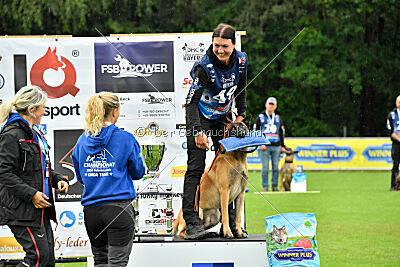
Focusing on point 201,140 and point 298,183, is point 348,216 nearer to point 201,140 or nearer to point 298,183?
point 298,183

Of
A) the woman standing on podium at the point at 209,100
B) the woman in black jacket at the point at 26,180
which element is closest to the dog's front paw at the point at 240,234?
the woman standing on podium at the point at 209,100

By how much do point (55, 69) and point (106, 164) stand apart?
8.85 feet

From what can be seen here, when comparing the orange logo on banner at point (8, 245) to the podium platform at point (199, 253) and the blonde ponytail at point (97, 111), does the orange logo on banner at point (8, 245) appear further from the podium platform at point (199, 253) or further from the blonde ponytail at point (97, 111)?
the blonde ponytail at point (97, 111)

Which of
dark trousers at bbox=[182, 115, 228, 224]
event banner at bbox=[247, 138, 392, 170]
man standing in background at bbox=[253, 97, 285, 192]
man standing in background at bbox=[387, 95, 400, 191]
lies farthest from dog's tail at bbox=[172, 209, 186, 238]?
event banner at bbox=[247, 138, 392, 170]

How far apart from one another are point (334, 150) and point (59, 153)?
48.8 ft

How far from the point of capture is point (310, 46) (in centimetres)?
2839

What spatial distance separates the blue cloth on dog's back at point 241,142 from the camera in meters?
5.33

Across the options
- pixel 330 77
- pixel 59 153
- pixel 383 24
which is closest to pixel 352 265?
pixel 59 153

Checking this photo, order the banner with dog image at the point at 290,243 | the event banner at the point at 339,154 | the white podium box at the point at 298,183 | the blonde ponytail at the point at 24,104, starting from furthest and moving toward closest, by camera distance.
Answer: the event banner at the point at 339,154 → the white podium box at the point at 298,183 → the banner with dog image at the point at 290,243 → the blonde ponytail at the point at 24,104

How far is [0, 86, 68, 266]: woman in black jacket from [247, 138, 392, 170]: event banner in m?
15.7

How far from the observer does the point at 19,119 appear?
15.2ft

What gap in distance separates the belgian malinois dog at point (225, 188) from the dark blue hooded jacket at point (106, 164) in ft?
4.02

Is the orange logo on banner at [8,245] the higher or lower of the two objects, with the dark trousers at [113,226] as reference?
lower

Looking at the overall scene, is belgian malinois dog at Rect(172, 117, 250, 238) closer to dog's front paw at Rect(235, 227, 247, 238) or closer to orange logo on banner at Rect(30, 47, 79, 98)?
dog's front paw at Rect(235, 227, 247, 238)
